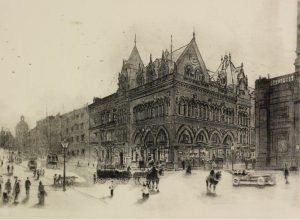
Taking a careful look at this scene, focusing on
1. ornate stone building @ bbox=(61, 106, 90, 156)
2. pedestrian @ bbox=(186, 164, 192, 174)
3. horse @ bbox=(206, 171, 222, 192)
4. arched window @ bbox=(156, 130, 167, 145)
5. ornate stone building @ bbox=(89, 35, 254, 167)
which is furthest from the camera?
ornate stone building @ bbox=(61, 106, 90, 156)

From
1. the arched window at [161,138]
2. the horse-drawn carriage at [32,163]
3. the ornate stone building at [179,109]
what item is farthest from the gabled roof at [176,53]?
the horse-drawn carriage at [32,163]

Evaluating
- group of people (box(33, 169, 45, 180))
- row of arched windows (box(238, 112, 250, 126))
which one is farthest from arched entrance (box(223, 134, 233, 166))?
group of people (box(33, 169, 45, 180))

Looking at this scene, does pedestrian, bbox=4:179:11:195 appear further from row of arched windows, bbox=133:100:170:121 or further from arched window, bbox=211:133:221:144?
arched window, bbox=211:133:221:144

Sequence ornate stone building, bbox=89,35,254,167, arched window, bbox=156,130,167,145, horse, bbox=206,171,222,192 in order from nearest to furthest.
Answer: horse, bbox=206,171,222,192 < ornate stone building, bbox=89,35,254,167 < arched window, bbox=156,130,167,145

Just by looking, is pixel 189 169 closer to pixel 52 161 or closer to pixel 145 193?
pixel 145 193

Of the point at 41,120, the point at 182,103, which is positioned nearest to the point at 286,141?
the point at 182,103

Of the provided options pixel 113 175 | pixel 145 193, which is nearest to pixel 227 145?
pixel 145 193

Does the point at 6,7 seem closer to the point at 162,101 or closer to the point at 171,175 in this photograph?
the point at 162,101

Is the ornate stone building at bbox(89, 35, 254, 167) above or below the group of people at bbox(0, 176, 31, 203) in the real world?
above
